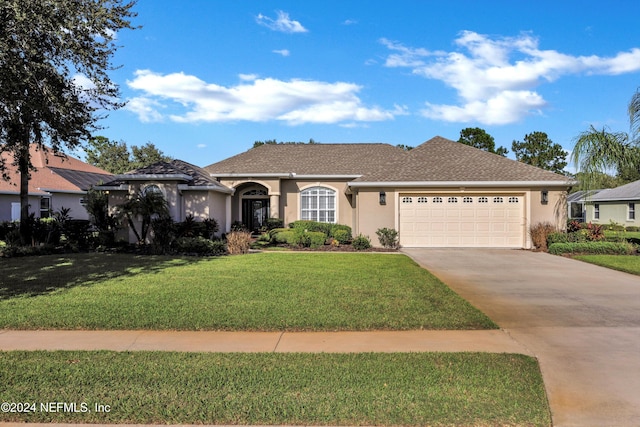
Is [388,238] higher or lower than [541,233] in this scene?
lower

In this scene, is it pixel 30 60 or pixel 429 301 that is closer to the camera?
pixel 429 301

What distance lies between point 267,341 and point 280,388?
1.62 metres

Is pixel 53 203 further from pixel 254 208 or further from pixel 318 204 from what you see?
pixel 318 204

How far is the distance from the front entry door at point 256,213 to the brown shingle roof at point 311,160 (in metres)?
2.29

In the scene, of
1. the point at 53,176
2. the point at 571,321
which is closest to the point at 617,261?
the point at 571,321

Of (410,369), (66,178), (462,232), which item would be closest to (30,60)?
(410,369)

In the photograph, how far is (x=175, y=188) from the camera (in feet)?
61.5

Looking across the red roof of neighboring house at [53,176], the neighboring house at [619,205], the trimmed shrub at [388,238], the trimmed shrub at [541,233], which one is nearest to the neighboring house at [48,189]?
the red roof of neighboring house at [53,176]

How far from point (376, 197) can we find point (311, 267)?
7.22 metres

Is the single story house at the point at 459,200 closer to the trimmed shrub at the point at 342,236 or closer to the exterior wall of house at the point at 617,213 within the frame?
the trimmed shrub at the point at 342,236

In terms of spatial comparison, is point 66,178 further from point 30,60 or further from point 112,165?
point 30,60

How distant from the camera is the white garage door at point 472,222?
18.3 m

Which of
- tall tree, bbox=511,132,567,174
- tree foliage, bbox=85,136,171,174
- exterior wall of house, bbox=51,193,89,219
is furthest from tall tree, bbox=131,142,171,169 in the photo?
tall tree, bbox=511,132,567,174

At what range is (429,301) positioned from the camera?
26.3 feet
